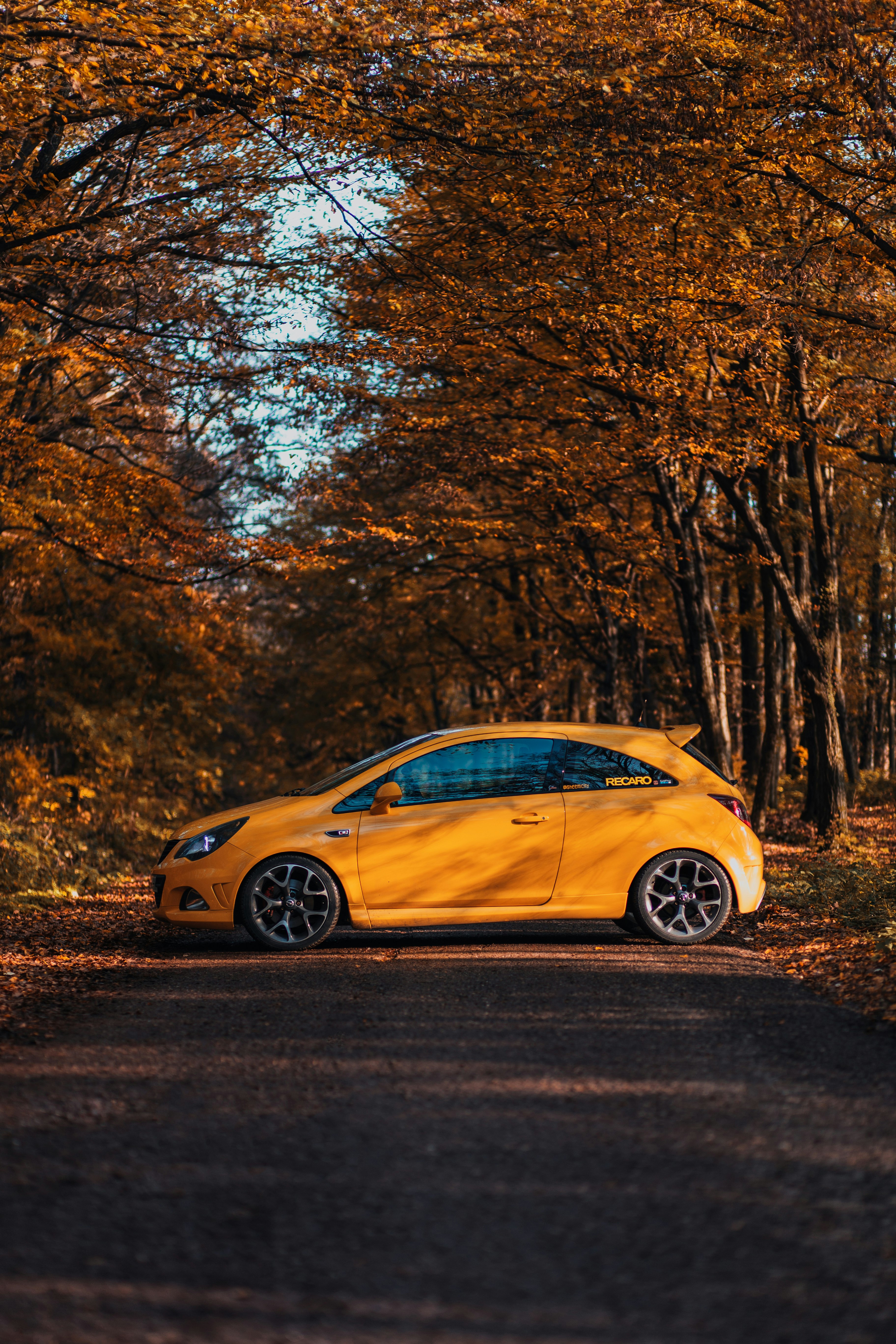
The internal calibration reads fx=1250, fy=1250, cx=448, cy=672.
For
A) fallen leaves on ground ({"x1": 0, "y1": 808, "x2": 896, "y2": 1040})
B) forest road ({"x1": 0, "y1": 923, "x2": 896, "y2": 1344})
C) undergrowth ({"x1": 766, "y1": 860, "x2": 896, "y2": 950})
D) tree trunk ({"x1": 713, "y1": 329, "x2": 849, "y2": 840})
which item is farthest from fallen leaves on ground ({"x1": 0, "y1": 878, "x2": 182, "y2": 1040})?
tree trunk ({"x1": 713, "y1": 329, "x2": 849, "y2": 840})

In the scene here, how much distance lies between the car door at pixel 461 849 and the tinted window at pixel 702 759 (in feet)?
4.07

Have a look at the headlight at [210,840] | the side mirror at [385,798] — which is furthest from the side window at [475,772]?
the headlight at [210,840]

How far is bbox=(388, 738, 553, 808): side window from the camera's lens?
32.9 ft

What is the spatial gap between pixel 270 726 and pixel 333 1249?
36741 mm

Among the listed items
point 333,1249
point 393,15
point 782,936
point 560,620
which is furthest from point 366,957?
point 560,620

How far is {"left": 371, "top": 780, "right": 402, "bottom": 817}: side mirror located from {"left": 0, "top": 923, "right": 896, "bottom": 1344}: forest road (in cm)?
218

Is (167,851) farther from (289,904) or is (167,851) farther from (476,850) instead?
(476,850)

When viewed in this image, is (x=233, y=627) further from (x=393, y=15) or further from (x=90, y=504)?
(x=393, y=15)

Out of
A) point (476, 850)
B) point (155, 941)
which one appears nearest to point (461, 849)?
point (476, 850)

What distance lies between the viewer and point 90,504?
18.2m

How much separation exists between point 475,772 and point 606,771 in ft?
3.54

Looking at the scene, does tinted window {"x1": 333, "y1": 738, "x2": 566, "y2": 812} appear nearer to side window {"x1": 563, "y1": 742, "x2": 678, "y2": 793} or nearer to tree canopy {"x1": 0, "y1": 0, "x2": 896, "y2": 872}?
side window {"x1": 563, "y1": 742, "x2": 678, "y2": 793}

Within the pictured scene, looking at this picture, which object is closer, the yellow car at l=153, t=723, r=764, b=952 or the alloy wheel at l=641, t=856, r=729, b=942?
the yellow car at l=153, t=723, r=764, b=952

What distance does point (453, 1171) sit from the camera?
14.5ft
